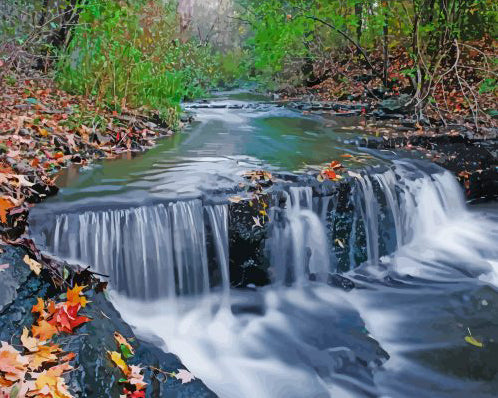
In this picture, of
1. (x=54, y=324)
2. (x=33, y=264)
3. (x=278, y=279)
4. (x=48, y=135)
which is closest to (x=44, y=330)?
(x=54, y=324)

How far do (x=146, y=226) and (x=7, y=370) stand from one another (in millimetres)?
2345

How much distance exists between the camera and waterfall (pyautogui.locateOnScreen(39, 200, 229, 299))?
4285 millimetres

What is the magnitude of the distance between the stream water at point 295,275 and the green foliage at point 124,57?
104 inches

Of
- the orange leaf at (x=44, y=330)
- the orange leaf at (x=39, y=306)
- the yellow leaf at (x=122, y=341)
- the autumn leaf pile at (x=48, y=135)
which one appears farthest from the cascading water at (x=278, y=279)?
the orange leaf at (x=44, y=330)

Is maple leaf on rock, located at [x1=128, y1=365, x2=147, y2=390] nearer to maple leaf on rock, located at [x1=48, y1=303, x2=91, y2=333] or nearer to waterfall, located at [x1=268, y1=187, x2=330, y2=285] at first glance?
maple leaf on rock, located at [x1=48, y1=303, x2=91, y2=333]

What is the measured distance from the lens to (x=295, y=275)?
5.26 metres

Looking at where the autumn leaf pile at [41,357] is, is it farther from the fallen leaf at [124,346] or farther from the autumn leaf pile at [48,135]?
the autumn leaf pile at [48,135]

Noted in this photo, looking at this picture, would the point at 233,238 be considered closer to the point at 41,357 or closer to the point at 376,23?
the point at 41,357

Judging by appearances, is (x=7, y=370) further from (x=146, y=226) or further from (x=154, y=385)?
(x=146, y=226)

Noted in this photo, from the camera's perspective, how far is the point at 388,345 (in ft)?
14.1

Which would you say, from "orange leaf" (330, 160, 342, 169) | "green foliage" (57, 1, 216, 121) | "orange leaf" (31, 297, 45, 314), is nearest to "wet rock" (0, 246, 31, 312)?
"orange leaf" (31, 297, 45, 314)

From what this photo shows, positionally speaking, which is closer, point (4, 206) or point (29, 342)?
point (29, 342)

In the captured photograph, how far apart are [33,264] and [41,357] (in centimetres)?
100

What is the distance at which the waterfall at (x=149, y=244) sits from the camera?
429cm
